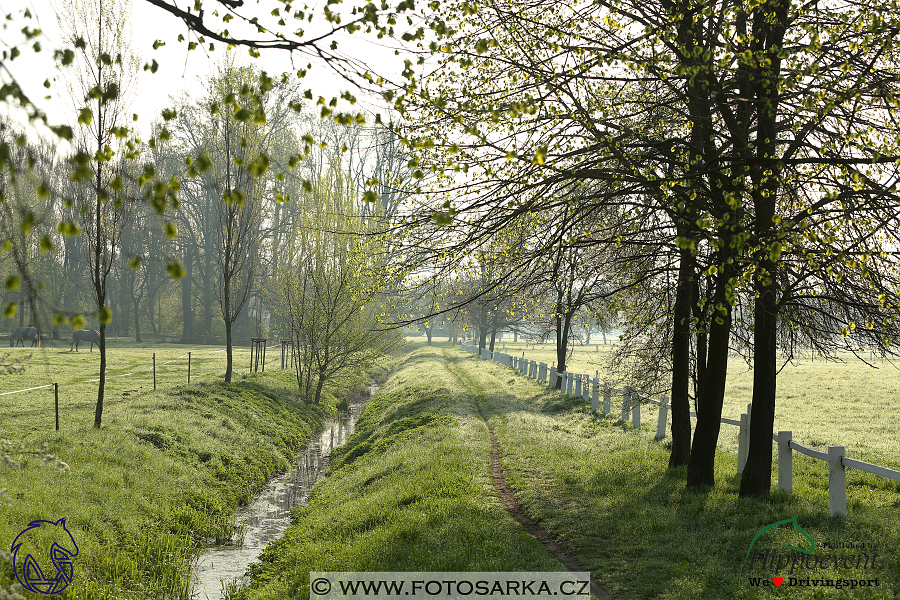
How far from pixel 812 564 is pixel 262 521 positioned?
9148mm

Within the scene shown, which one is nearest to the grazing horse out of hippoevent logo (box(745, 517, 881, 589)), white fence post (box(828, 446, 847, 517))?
hippoevent logo (box(745, 517, 881, 589))

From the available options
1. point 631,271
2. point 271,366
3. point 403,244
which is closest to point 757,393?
point 631,271

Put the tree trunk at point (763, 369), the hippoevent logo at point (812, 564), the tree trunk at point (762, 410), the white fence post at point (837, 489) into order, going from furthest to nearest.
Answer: the tree trunk at point (762, 410)
the tree trunk at point (763, 369)
the white fence post at point (837, 489)
the hippoevent logo at point (812, 564)

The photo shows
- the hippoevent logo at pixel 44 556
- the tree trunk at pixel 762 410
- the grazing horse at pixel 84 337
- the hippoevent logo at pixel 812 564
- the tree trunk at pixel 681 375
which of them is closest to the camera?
the hippoevent logo at pixel 812 564

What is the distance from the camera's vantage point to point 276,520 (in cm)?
1112

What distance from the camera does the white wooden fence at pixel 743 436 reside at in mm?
6812

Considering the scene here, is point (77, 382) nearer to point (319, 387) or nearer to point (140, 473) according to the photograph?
point (319, 387)

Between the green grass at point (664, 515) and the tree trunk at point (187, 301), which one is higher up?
the tree trunk at point (187, 301)

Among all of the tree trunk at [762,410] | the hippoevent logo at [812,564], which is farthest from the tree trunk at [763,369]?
the hippoevent logo at [812,564]

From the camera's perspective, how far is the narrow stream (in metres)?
8.41

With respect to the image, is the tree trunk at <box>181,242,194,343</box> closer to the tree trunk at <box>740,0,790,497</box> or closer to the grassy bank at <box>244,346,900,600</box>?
the grassy bank at <box>244,346,900,600</box>

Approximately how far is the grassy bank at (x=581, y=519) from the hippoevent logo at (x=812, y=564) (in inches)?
1.4

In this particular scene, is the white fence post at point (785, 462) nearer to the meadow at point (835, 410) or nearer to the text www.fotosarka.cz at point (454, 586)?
the meadow at point (835, 410)

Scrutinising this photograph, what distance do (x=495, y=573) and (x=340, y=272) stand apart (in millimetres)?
17369
